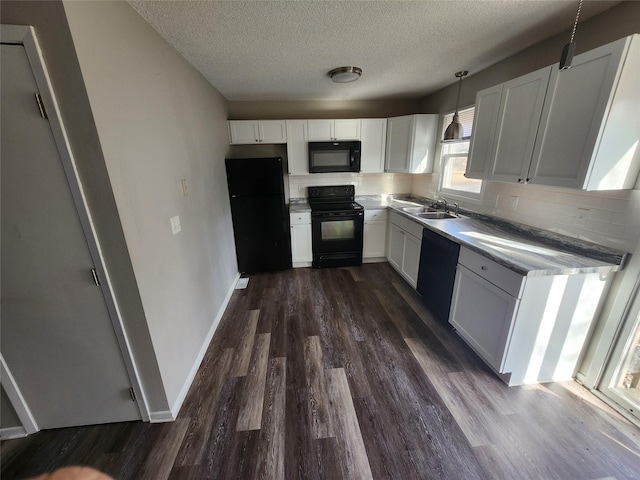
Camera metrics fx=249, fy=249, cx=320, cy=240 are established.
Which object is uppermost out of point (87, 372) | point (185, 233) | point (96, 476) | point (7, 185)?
point (7, 185)

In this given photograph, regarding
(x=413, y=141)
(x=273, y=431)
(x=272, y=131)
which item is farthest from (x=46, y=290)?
(x=413, y=141)

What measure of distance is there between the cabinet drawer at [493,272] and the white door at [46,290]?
7.89 ft

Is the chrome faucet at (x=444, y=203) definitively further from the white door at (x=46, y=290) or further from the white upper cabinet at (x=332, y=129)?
the white door at (x=46, y=290)

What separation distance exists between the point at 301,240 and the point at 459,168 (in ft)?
7.48

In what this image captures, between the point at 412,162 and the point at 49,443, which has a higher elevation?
the point at 412,162

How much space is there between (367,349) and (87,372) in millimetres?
1895

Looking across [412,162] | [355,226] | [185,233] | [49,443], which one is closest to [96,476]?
[49,443]

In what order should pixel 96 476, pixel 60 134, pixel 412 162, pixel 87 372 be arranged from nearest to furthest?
pixel 60 134 → pixel 96 476 → pixel 87 372 → pixel 412 162

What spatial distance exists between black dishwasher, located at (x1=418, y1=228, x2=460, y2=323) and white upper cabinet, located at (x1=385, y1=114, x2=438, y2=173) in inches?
52.4

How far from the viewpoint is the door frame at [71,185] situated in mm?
979

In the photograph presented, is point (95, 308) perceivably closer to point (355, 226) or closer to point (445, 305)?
point (445, 305)

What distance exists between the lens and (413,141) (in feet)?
11.2

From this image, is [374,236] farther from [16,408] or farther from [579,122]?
[16,408]

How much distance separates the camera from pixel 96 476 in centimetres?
130
